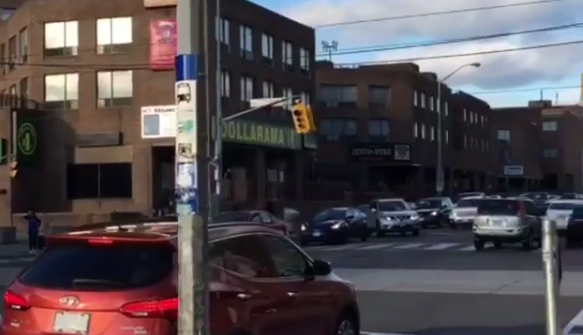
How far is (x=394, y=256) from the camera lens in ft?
108

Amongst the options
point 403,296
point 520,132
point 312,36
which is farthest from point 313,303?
point 520,132

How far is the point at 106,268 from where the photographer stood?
8.68 meters

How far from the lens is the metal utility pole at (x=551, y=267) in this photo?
37.0 feet

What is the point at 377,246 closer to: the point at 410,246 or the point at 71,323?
the point at 410,246

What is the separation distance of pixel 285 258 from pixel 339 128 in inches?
2987

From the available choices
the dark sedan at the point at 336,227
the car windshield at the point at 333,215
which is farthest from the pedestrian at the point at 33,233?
the car windshield at the point at 333,215

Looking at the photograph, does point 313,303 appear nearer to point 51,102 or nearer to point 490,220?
point 490,220

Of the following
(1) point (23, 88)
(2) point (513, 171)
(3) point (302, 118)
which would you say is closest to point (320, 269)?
(3) point (302, 118)

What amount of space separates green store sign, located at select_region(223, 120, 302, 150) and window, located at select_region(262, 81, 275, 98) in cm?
212

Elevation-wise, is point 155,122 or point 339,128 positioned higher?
point 339,128

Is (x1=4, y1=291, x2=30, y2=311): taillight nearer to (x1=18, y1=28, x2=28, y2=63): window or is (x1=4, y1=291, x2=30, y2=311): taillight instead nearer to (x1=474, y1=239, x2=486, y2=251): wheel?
(x1=474, y1=239, x2=486, y2=251): wheel

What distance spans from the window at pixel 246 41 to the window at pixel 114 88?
741cm

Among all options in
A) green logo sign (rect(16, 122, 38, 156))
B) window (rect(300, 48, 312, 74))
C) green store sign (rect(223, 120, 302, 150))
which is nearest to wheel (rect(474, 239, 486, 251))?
green store sign (rect(223, 120, 302, 150))

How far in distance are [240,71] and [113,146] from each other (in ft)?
27.5
